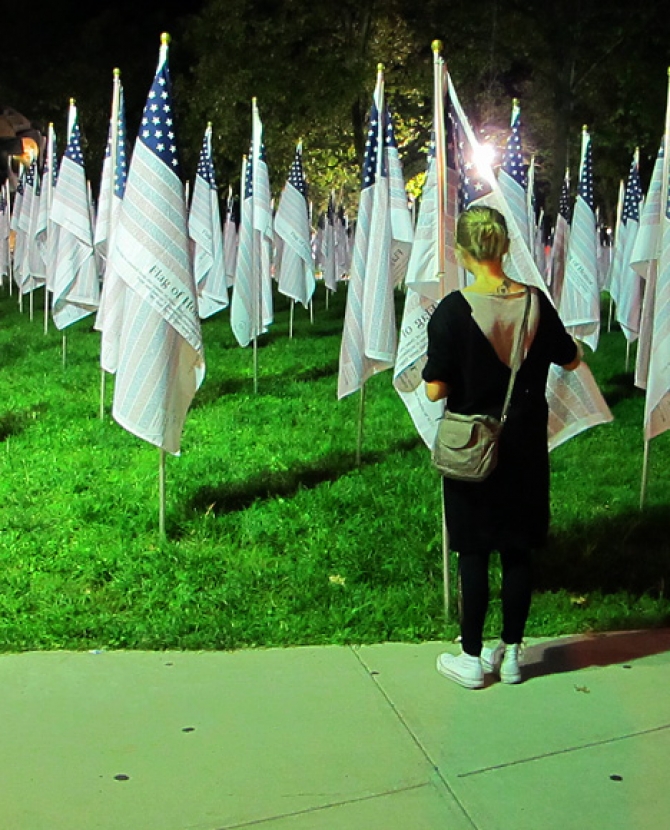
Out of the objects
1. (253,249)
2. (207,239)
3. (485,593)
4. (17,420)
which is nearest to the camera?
(485,593)

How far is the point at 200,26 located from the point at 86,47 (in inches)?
503

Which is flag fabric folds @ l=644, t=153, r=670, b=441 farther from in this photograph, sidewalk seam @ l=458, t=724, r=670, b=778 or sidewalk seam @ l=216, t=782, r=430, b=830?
sidewalk seam @ l=216, t=782, r=430, b=830

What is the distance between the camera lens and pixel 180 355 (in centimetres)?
667

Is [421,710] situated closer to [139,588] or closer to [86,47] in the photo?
[139,588]

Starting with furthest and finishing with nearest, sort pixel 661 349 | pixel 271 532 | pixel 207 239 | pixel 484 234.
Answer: pixel 207 239
pixel 271 532
pixel 661 349
pixel 484 234

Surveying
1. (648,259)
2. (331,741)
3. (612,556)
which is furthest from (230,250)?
(331,741)

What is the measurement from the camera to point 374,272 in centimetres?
801

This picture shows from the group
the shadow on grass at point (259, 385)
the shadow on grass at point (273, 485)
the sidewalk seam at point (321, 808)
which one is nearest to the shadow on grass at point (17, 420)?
the shadow on grass at point (259, 385)

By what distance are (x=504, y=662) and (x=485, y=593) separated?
0.34 m

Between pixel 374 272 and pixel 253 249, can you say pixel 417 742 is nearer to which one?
pixel 374 272

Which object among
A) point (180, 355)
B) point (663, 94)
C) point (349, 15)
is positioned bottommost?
point (180, 355)

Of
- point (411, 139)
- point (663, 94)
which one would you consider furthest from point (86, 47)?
point (663, 94)

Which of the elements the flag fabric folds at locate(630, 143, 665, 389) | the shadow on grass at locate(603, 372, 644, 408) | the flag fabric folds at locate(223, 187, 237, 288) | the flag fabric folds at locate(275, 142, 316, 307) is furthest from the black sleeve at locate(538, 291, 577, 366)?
the flag fabric folds at locate(223, 187, 237, 288)

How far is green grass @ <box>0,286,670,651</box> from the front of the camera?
5.45 meters
